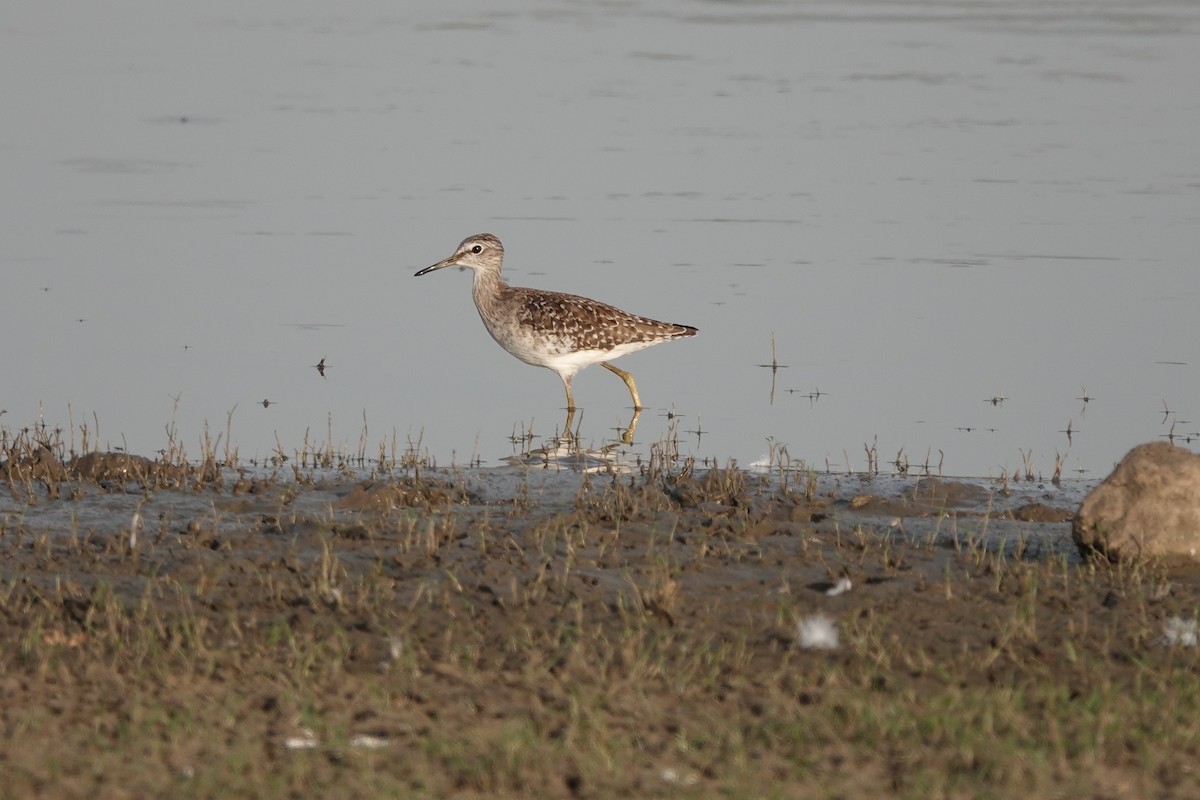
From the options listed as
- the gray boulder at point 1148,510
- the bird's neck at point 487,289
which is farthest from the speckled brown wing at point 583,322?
the gray boulder at point 1148,510

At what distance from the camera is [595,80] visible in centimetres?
2797

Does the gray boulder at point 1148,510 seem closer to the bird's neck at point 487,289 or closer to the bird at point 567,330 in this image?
the bird at point 567,330

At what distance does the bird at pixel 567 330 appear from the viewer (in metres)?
13.7

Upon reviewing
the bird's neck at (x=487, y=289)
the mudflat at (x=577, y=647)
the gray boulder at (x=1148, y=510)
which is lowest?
the mudflat at (x=577, y=647)

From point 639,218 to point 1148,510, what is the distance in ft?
37.2

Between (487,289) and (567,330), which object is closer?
(567,330)

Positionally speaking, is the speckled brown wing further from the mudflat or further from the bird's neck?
the mudflat

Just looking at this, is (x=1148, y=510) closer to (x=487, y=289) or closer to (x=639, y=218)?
(x=487, y=289)

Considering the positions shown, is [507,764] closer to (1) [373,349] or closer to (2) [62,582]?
(2) [62,582]

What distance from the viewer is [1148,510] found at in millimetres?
8383

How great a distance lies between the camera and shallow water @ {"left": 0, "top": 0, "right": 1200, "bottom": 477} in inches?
526

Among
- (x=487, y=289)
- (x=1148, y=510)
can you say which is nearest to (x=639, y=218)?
(x=487, y=289)

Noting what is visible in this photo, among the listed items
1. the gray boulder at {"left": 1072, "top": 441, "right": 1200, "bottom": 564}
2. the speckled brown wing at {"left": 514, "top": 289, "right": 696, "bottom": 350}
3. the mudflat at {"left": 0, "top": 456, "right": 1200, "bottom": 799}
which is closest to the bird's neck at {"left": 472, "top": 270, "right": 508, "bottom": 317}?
the speckled brown wing at {"left": 514, "top": 289, "right": 696, "bottom": 350}

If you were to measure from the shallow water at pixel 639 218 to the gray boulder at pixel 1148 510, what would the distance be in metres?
3.15
